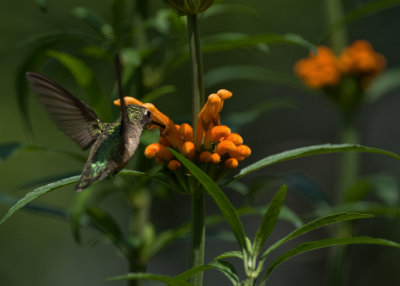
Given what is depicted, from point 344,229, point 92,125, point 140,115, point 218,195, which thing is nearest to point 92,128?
point 92,125

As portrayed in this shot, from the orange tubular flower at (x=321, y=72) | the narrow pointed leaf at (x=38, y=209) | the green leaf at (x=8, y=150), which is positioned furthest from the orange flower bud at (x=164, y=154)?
the orange tubular flower at (x=321, y=72)

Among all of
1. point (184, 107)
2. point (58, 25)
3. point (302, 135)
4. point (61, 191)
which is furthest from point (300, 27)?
point (61, 191)

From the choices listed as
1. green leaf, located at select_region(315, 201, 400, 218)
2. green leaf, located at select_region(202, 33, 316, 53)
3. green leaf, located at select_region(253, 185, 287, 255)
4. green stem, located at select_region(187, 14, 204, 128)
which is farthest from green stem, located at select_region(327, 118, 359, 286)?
green stem, located at select_region(187, 14, 204, 128)

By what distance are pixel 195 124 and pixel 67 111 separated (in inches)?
10.1

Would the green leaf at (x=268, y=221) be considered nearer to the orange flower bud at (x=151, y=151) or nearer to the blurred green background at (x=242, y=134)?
the orange flower bud at (x=151, y=151)

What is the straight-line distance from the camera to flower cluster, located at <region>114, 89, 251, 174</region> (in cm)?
87

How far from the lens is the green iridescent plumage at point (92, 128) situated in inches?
36.2

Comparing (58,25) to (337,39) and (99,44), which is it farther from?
(99,44)

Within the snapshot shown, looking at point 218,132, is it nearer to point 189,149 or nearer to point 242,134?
point 189,149

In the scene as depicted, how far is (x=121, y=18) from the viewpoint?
48.4 inches

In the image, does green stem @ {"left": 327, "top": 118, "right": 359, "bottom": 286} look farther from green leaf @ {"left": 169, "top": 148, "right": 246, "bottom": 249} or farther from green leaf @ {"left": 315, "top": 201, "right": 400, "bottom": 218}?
green leaf @ {"left": 169, "top": 148, "right": 246, "bottom": 249}

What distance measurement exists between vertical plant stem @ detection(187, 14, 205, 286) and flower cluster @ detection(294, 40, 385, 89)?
1262 millimetres

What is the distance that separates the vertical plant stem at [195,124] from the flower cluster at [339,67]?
1.26 metres

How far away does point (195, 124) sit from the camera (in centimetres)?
87
